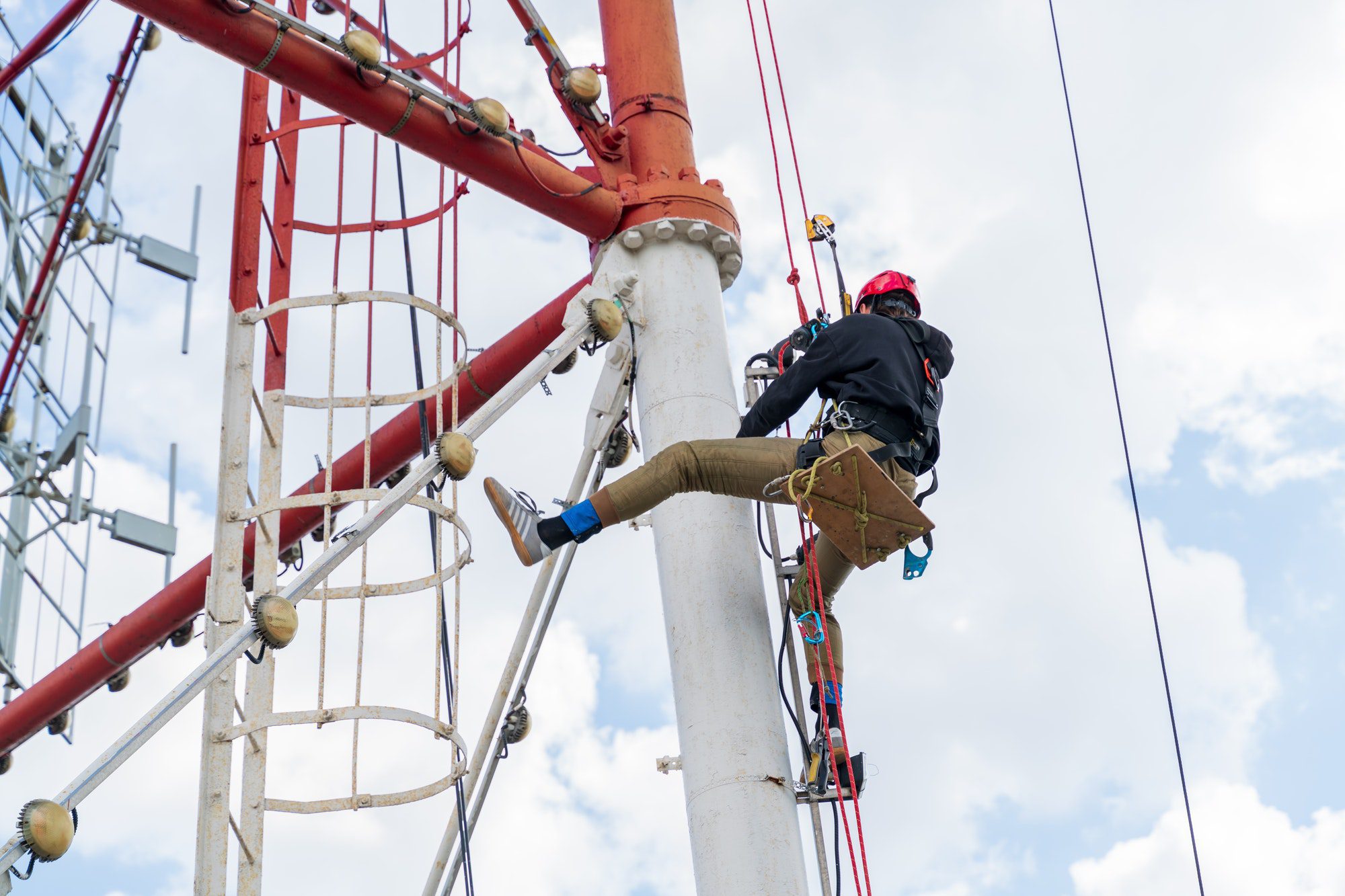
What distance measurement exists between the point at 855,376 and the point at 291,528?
292cm

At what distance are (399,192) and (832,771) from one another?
3.86m

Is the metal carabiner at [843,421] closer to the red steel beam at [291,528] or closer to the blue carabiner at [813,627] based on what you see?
the blue carabiner at [813,627]

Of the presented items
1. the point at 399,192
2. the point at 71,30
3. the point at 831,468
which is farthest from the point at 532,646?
the point at 71,30

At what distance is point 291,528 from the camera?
8492 mm

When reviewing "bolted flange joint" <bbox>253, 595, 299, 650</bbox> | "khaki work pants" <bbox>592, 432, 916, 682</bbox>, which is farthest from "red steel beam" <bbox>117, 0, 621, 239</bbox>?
"bolted flange joint" <bbox>253, 595, 299, 650</bbox>

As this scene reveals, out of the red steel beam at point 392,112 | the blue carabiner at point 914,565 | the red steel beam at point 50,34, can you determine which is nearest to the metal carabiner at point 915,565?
the blue carabiner at point 914,565

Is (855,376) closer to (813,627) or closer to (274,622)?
(813,627)

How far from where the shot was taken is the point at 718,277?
8.31 metres

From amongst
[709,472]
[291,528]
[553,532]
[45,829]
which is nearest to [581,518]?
[553,532]

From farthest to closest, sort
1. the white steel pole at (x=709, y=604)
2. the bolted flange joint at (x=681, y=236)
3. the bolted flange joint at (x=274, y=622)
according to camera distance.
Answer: the bolted flange joint at (x=681, y=236) < the white steel pole at (x=709, y=604) < the bolted flange joint at (x=274, y=622)

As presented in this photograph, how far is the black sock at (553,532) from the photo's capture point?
6.86 m

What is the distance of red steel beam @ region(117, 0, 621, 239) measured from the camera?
7.10 m

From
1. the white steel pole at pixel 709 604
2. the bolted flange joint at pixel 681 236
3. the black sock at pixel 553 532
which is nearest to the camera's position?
the white steel pole at pixel 709 604

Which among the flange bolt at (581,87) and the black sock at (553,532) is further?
the flange bolt at (581,87)
